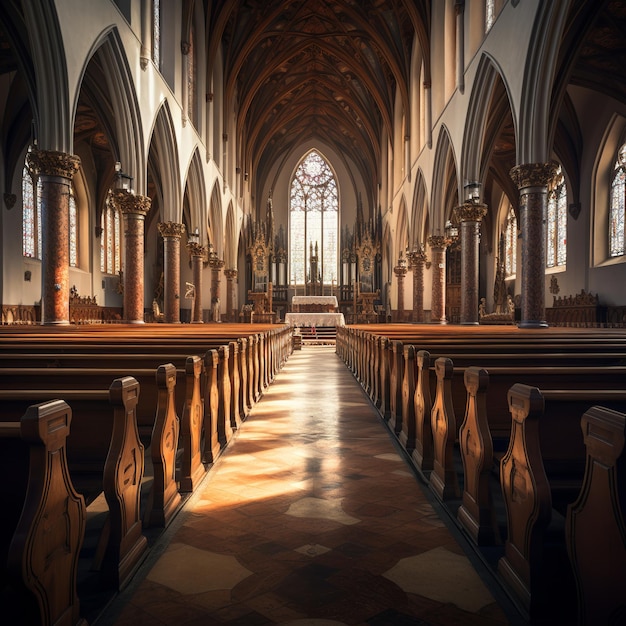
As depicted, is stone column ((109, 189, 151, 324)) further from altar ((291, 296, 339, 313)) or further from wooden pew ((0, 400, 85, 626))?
altar ((291, 296, 339, 313))

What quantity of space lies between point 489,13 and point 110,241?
18539 millimetres

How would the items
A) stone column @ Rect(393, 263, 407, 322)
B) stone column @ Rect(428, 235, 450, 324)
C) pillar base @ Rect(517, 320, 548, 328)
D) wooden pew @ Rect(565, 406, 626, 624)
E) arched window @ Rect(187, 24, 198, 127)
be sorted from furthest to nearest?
stone column @ Rect(393, 263, 407, 322), stone column @ Rect(428, 235, 450, 324), arched window @ Rect(187, 24, 198, 127), pillar base @ Rect(517, 320, 548, 328), wooden pew @ Rect(565, 406, 626, 624)

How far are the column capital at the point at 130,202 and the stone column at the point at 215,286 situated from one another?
9.99 meters

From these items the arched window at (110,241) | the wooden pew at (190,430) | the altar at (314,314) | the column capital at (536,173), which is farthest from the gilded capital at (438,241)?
the wooden pew at (190,430)

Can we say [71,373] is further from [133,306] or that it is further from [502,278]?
[502,278]

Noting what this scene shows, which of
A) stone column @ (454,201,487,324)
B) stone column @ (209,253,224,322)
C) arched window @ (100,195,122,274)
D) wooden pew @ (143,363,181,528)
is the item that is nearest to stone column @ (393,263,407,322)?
stone column @ (209,253,224,322)

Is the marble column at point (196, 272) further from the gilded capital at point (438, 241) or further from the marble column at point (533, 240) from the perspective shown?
the marble column at point (533, 240)

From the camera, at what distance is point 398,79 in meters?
23.2

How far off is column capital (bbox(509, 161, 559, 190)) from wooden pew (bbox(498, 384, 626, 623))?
921 centimetres

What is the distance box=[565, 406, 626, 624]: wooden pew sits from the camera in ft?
5.43

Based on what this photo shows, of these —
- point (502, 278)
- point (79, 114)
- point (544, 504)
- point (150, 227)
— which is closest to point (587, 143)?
point (502, 278)

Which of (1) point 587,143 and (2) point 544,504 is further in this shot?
(1) point 587,143

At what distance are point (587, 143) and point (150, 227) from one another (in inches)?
856

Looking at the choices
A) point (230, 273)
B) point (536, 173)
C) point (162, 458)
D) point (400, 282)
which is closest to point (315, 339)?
point (400, 282)
